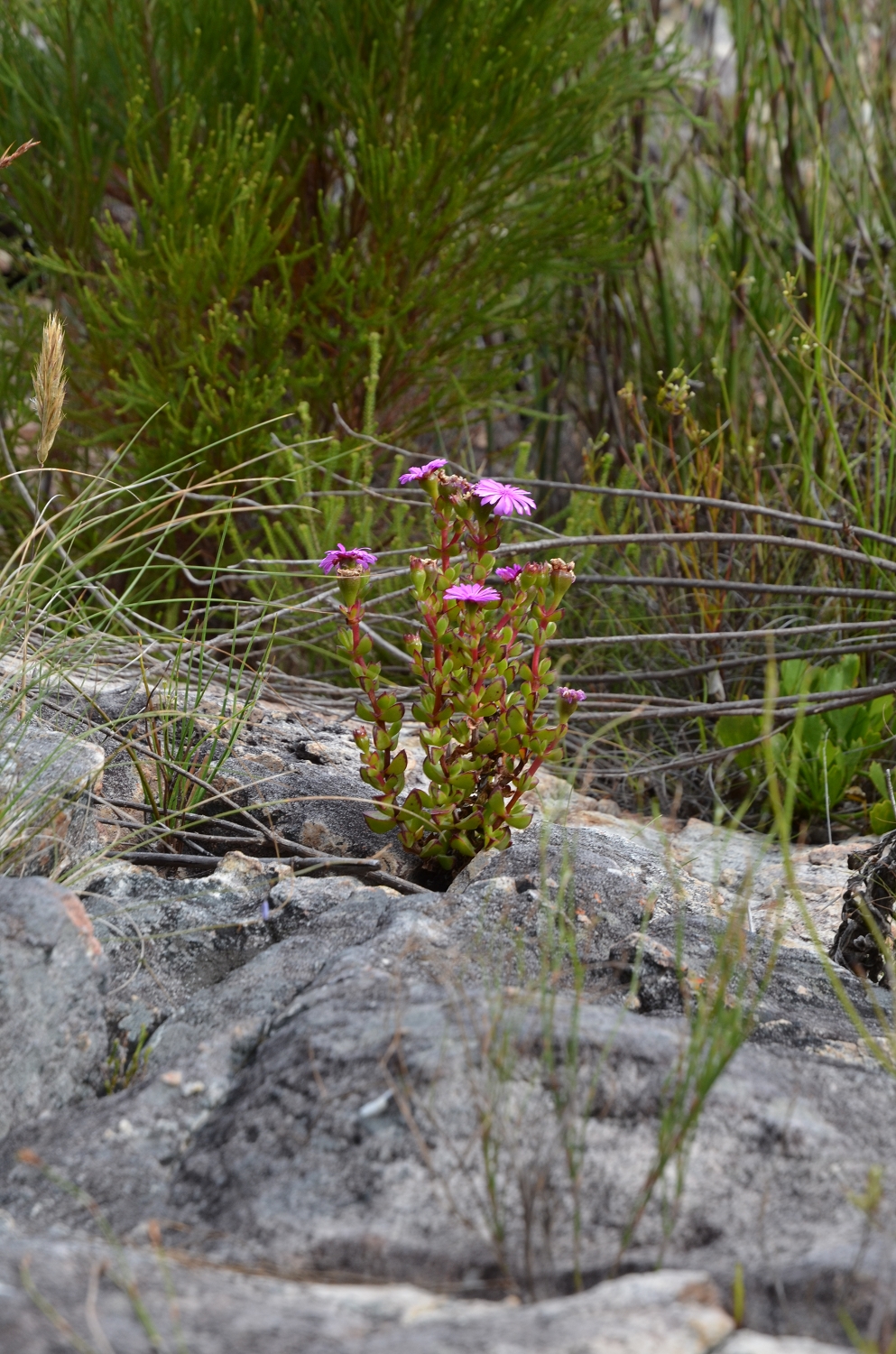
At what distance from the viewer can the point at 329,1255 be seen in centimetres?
93

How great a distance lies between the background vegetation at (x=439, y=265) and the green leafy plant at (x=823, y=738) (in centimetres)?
22

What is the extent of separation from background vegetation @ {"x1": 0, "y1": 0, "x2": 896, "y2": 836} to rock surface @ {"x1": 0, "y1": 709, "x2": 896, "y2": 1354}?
1.53 m

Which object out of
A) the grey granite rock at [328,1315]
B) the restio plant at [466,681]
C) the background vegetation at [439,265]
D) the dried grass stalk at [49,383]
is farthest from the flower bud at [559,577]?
the background vegetation at [439,265]

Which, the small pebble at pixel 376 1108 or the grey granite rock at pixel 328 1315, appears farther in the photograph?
the small pebble at pixel 376 1108

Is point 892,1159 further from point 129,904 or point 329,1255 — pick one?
point 129,904

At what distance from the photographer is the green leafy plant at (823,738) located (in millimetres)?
2447

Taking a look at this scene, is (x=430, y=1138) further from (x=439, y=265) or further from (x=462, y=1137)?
(x=439, y=265)

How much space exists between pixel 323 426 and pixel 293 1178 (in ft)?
10.3

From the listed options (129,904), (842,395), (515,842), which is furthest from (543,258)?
(129,904)

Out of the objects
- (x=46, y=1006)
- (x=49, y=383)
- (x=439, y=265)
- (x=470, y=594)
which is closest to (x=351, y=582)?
(x=470, y=594)

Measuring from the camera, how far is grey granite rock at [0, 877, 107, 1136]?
1160mm

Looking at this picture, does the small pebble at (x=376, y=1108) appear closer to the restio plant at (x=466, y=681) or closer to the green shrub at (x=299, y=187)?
the restio plant at (x=466, y=681)

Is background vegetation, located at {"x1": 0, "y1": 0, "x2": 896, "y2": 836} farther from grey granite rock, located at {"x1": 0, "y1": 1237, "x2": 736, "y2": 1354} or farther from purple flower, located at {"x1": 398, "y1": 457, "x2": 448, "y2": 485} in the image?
grey granite rock, located at {"x1": 0, "y1": 1237, "x2": 736, "y2": 1354}

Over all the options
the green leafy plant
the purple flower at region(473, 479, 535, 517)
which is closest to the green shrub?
the green leafy plant
